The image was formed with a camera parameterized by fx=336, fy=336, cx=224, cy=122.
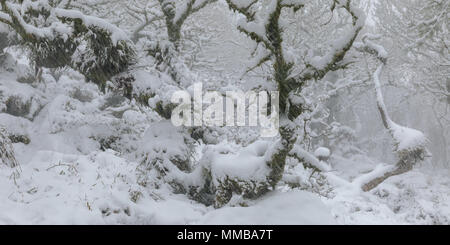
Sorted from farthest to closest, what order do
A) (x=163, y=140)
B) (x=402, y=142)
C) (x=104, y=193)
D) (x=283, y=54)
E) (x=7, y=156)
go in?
(x=402, y=142) < (x=163, y=140) < (x=7, y=156) < (x=104, y=193) < (x=283, y=54)

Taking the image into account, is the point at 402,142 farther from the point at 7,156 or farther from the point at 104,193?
the point at 7,156

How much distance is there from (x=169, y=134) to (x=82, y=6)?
5592mm

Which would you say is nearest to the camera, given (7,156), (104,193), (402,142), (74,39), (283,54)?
(283,54)

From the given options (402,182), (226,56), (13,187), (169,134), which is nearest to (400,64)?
(402,182)

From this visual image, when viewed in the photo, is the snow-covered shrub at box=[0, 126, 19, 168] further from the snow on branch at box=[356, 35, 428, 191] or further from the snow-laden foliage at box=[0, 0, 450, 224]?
the snow on branch at box=[356, 35, 428, 191]

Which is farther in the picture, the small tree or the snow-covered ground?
the snow-covered ground

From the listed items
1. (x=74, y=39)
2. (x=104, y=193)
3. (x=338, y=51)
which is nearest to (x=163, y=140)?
(x=104, y=193)

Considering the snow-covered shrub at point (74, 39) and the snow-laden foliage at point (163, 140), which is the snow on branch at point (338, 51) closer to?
the snow-laden foliage at point (163, 140)

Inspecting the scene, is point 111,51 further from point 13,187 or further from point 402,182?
point 402,182

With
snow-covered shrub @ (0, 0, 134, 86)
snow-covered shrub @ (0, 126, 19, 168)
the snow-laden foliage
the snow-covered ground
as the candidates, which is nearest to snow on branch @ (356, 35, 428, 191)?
the snow-laden foliage

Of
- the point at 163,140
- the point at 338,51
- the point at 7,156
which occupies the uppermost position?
the point at 338,51

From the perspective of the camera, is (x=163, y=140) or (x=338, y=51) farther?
(x=163, y=140)

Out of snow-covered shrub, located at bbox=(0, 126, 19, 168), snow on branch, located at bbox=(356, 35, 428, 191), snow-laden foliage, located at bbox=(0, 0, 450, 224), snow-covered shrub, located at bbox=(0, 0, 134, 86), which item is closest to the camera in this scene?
snow-laden foliage, located at bbox=(0, 0, 450, 224)

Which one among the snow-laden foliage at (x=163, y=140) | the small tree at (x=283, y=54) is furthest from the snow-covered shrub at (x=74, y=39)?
the small tree at (x=283, y=54)
